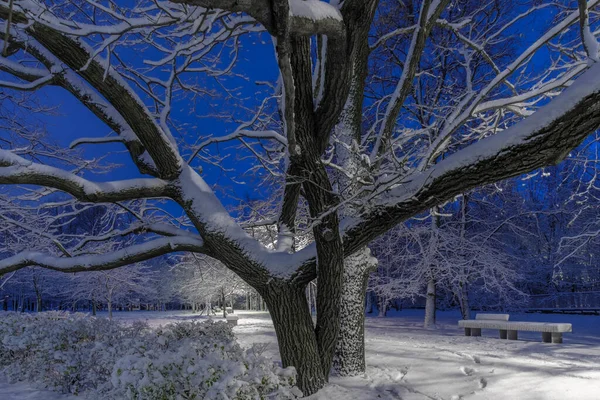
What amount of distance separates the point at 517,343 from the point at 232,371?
10423 millimetres

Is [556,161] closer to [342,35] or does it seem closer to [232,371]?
[342,35]

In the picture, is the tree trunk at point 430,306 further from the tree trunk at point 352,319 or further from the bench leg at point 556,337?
the tree trunk at point 352,319

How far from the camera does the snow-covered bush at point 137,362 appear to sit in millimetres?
2934

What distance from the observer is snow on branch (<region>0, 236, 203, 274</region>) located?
14.5 ft

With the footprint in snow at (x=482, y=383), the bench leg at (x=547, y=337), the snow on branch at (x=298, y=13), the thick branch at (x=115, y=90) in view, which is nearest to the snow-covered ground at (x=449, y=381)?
the footprint in snow at (x=482, y=383)

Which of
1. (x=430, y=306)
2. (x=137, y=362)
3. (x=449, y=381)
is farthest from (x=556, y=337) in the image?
(x=137, y=362)

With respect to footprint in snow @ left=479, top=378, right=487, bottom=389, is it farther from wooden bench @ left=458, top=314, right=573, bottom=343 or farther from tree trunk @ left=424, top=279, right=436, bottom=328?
tree trunk @ left=424, top=279, right=436, bottom=328

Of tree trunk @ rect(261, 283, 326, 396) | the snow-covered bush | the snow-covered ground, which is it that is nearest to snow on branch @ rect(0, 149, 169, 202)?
the snow-covered bush

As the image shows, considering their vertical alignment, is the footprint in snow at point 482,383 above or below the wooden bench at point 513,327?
above

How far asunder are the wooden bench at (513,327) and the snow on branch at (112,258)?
10.3 metres

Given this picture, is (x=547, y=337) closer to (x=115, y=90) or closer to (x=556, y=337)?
(x=556, y=337)

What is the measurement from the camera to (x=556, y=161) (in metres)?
2.74

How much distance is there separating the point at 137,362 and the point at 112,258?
1.87m

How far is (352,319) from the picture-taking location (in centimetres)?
595
